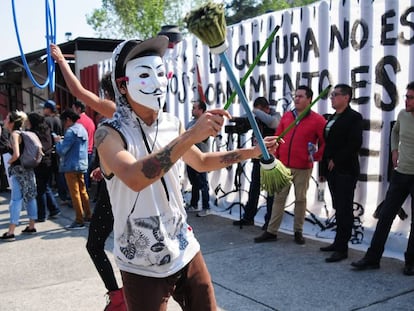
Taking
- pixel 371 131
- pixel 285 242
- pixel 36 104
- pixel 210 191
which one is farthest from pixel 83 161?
pixel 36 104

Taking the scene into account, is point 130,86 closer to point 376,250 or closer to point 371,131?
point 376,250

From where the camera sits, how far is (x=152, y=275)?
2260mm

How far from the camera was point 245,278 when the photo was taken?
4.77m

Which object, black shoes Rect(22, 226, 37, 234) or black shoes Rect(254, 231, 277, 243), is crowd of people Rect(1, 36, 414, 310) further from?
black shoes Rect(22, 226, 37, 234)

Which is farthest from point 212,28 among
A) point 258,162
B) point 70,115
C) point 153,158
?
point 70,115

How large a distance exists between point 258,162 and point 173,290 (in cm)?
426

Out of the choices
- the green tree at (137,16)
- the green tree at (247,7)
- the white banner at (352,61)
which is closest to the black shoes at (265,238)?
the white banner at (352,61)

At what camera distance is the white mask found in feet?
7.69

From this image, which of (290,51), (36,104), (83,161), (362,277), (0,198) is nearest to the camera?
(362,277)

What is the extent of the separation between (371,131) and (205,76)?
3.35 meters

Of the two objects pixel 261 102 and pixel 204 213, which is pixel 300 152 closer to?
pixel 261 102

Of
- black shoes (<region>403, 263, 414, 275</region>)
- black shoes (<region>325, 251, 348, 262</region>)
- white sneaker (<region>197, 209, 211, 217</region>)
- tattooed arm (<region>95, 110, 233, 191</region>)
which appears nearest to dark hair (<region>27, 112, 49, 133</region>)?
white sneaker (<region>197, 209, 211, 217</region>)

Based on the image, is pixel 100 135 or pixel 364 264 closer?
pixel 100 135

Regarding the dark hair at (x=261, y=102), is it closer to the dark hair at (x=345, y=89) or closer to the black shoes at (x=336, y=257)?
the dark hair at (x=345, y=89)
